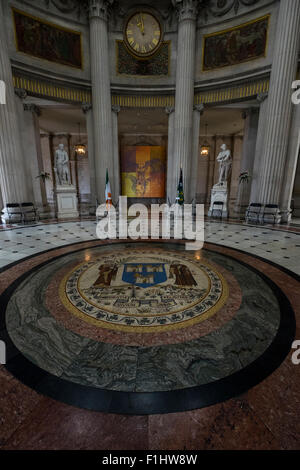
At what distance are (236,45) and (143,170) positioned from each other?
26.3 ft

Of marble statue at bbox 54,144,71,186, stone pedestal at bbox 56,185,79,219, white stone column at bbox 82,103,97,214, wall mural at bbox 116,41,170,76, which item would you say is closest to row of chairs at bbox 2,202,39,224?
stone pedestal at bbox 56,185,79,219

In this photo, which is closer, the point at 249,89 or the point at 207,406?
the point at 207,406

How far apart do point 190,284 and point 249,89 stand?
903cm

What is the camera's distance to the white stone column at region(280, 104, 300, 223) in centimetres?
736

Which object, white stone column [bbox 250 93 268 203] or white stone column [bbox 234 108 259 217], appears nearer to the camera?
white stone column [bbox 250 93 268 203]

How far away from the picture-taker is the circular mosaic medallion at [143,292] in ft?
7.23

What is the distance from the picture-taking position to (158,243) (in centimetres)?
504

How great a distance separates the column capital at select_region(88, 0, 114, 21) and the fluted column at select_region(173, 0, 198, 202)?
2.65 m

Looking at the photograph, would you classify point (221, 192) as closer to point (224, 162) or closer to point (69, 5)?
point (224, 162)

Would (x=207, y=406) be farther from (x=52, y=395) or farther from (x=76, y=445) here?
(x=52, y=395)

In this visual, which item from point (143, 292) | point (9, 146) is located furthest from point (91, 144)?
point (143, 292)

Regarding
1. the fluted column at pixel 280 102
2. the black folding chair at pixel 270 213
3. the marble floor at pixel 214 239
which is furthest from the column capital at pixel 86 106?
the black folding chair at pixel 270 213

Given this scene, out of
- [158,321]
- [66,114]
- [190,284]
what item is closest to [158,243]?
[190,284]

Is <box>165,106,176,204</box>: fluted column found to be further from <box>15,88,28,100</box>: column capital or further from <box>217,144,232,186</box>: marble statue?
<box>15,88,28,100</box>: column capital
